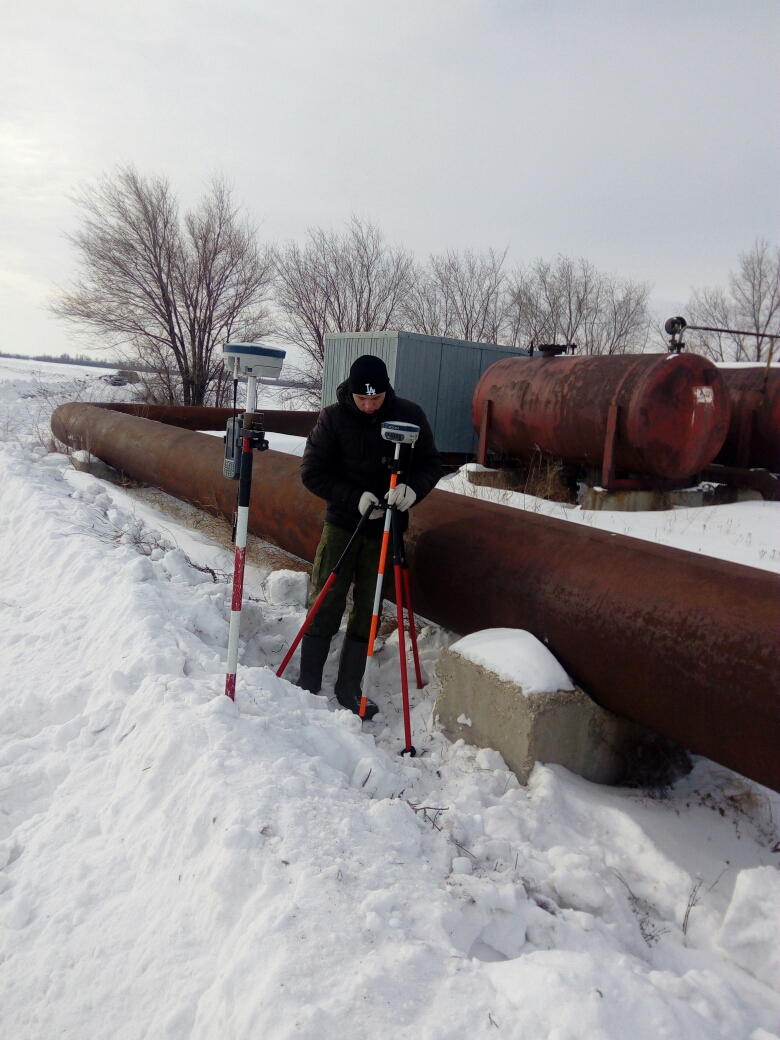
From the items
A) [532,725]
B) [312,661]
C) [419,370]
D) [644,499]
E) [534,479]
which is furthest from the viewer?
[419,370]

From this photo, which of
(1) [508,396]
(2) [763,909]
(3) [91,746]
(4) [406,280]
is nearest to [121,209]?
(4) [406,280]

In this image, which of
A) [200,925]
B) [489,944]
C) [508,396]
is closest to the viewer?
[200,925]

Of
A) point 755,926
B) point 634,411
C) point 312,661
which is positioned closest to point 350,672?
point 312,661

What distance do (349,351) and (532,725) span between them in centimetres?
986

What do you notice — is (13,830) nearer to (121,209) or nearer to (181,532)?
(181,532)

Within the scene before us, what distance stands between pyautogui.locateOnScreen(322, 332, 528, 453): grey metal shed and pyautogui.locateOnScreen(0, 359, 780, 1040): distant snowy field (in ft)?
25.5

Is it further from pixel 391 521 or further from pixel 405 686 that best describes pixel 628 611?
pixel 391 521

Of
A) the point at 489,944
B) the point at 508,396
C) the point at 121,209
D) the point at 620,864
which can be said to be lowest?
the point at 620,864

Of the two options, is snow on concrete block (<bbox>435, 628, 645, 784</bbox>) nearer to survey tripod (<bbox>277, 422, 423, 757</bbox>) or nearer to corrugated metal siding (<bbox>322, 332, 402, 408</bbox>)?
survey tripod (<bbox>277, 422, 423, 757</bbox>)

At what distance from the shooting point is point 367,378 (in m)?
3.46

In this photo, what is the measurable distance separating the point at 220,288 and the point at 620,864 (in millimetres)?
20329

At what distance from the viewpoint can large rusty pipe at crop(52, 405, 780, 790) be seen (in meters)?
2.44

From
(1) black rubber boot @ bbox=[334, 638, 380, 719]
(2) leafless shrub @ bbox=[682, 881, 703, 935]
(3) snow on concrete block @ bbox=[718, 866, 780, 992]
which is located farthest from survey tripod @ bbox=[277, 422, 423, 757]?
(3) snow on concrete block @ bbox=[718, 866, 780, 992]

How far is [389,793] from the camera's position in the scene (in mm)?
2629
